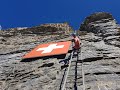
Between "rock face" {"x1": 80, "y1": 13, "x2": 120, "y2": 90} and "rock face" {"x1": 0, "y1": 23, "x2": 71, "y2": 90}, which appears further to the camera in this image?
"rock face" {"x1": 0, "y1": 23, "x2": 71, "y2": 90}

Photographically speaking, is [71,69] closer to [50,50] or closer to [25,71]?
[25,71]

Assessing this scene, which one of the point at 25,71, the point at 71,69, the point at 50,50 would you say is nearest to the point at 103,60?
the point at 71,69

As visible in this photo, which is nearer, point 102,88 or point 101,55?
point 102,88

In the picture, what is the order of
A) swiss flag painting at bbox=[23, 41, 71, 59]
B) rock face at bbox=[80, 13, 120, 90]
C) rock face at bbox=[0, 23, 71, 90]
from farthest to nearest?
swiss flag painting at bbox=[23, 41, 71, 59], rock face at bbox=[0, 23, 71, 90], rock face at bbox=[80, 13, 120, 90]

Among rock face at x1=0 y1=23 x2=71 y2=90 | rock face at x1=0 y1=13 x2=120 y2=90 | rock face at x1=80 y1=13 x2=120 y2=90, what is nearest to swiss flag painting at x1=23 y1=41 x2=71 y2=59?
rock face at x1=0 y1=13 x2=120 y2=90

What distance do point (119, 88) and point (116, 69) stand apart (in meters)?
3.04

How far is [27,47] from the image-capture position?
2498cm

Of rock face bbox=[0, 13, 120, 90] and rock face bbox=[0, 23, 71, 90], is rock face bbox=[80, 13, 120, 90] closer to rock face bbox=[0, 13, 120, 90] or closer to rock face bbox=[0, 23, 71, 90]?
rock face bbox=[0, 13, 120, 90]

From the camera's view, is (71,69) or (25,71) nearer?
(71,69)

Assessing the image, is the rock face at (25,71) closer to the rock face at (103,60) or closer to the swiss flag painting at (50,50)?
the swiss flag painting at (50,50)

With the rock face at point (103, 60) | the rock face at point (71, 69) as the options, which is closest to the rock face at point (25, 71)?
the rock face at point (71, 69)

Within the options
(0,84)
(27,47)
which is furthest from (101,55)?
(27,47)

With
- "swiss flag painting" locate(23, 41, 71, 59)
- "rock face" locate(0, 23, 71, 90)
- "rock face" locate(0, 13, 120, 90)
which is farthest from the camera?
"swiss flag painting" locate(23, 41, 71, 59)

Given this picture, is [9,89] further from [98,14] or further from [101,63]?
[98,14]
